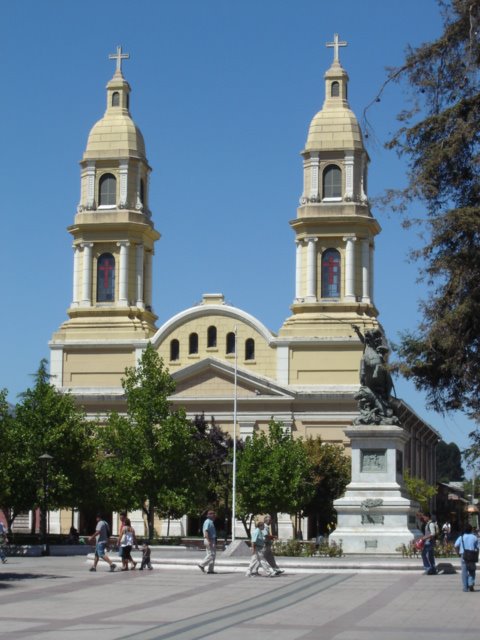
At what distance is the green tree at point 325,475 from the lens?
230 ft

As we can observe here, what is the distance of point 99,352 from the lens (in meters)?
80.1

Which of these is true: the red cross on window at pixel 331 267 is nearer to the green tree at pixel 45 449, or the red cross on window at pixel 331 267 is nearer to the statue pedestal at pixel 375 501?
the green tree at pixel 45 449

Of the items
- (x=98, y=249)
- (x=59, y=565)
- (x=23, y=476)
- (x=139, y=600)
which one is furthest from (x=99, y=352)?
(x=139, y=600)

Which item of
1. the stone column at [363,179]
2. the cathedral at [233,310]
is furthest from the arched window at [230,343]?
the stone column at [363,179]

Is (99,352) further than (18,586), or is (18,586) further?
(99,352)

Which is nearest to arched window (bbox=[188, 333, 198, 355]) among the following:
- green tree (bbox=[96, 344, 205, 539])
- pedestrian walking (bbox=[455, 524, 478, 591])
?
green tree (bbox=[96, 344, 205, 539])

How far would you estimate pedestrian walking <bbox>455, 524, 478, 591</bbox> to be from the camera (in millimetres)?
26016

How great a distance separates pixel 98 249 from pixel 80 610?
57275 millimetres

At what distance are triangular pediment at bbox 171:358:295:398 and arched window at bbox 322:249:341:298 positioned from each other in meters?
6.04

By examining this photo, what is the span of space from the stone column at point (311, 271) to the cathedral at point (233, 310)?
3.5 inches

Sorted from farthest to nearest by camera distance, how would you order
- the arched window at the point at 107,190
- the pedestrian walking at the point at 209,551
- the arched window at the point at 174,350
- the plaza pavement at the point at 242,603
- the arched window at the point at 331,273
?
1. the arched window at the point at 107,190
2. the arched window at the point at 174,350
3. the arched window at the point at 331,273
4. the pedestrian walking at the point at 209,551
5. the plaza pavement at the point at 242,603

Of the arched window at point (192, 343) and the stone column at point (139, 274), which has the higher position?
the stone column at point (139, 274)

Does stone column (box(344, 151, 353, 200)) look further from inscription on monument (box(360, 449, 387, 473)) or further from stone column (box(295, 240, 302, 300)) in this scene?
inscription on monument (box(360, 449, 387, 473))

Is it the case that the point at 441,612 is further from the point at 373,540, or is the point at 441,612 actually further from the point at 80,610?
the point at 373,540
